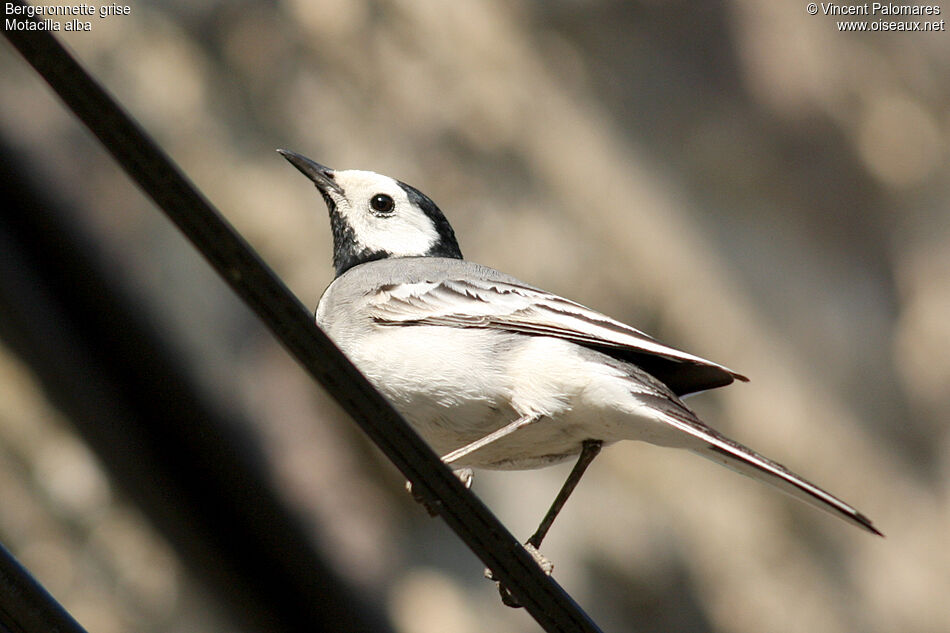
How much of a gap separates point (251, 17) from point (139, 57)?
1.10 m

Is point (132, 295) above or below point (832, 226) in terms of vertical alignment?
above

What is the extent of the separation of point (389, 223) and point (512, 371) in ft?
5.33

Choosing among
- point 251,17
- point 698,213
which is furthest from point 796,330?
point 251,17

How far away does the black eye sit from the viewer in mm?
5020

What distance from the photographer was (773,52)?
472 inches

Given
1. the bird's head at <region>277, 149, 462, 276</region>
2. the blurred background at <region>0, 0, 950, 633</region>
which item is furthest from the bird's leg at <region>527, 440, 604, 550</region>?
the blurred background at <region>0, 0, 950, 633</region>

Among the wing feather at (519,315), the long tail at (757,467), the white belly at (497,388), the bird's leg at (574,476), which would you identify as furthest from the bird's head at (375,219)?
the long tail at (757,467)

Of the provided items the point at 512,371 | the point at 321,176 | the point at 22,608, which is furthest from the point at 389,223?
the point at 22,608

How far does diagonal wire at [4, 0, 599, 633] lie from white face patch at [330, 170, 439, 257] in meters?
2.83

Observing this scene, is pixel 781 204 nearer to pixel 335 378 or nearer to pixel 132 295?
pixel 132 295

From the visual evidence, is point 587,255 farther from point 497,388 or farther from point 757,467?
point 757,467

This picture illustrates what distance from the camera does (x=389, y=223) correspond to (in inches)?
197

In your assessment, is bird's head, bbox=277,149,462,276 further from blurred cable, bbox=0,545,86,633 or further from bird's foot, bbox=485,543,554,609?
blurred cable, bbox=0,545,86,633

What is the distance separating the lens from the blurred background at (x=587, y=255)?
24.8ft
